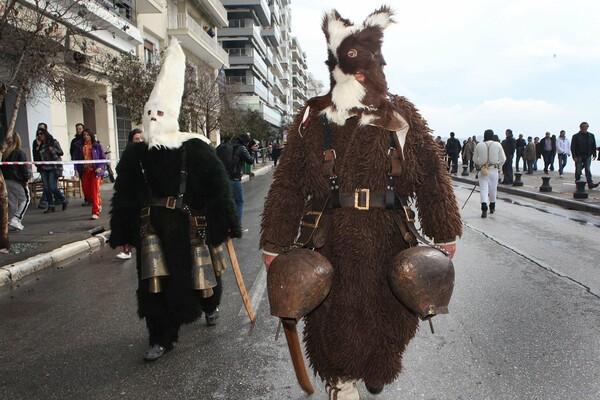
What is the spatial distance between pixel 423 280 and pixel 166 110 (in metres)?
2.34

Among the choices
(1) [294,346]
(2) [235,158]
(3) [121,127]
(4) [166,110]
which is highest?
(3) [121,127]

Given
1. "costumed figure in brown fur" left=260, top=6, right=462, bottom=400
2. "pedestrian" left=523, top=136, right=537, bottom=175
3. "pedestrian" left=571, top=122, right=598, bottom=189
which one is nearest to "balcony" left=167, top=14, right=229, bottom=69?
"pedestrian" left=523, top=136, right=537, bottom=175

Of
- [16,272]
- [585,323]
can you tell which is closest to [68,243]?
[16,272]

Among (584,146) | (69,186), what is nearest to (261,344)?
(69,186)

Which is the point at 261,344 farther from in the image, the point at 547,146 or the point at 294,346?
the point at 547,146

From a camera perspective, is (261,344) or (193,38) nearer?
(261,344)

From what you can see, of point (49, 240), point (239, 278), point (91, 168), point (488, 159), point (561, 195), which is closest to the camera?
point (239, 278)

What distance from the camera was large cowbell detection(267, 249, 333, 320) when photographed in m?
2.03

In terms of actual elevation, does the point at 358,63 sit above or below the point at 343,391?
above

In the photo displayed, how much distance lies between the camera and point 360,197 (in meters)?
2.24

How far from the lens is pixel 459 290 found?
5.05 meters

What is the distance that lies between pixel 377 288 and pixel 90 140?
34.3 ft

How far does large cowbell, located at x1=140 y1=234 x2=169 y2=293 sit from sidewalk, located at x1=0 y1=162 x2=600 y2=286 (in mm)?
2056

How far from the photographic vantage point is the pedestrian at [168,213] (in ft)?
11.3
